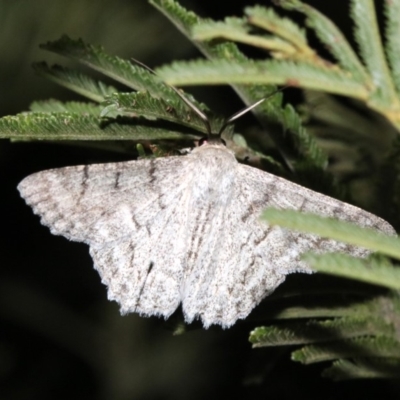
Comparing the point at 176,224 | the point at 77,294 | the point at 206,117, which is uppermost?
the point at 206,117

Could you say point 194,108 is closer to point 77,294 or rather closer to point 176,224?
point 176,224

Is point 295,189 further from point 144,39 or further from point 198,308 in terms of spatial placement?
point 144,39

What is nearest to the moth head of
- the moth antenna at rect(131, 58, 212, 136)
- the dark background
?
the moth antenna at rect(131, 58, 212, 136)

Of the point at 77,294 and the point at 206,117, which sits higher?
the point at 206,117

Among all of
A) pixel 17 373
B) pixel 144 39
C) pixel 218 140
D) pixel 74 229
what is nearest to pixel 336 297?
pixel 218 140

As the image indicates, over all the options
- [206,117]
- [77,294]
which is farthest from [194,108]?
[77,294]

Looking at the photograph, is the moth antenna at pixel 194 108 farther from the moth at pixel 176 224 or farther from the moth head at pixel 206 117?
the moth at pixel 176 224
